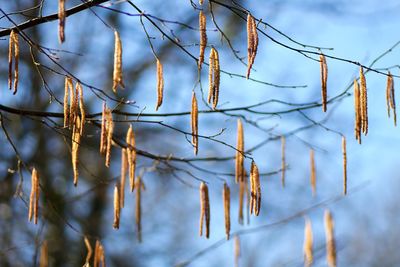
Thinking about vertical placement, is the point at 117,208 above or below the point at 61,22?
below

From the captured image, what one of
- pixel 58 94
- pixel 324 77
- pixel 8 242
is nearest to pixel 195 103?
pixel 324 77

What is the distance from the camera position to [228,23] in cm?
1006

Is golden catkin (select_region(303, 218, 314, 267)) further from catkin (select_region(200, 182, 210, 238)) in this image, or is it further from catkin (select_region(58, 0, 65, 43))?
catkin (select_region(58, 0, 65, 43))

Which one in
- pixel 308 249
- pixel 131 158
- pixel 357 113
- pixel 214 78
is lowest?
pixel 308 249

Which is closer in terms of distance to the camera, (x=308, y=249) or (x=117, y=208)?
(x=117, y=208)

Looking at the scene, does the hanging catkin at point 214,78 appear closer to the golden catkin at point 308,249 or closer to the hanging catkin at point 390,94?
the hanging catkin at point 390,94

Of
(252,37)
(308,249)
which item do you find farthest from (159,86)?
(308,249)

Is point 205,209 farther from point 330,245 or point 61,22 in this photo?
point 61,22

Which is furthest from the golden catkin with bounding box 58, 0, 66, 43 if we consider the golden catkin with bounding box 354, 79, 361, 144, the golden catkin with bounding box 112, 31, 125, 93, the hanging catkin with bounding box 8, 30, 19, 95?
the golden catkin with bounding box 354, 79, 361, 144

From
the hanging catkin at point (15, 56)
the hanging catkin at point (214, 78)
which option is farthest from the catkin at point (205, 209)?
the hanging catkin at point (15, 56)

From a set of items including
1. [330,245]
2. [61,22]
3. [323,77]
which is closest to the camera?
[61,22]

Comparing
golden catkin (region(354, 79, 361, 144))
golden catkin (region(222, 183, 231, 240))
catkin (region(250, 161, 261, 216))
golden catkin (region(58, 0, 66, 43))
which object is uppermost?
golden catkin (region(58, 0, 66, 43))

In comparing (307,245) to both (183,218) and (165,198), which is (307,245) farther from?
(183,218)

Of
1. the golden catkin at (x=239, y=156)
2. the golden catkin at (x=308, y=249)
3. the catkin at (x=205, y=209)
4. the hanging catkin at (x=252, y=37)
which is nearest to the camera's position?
the hanging catkin at (x=252, y=37)
